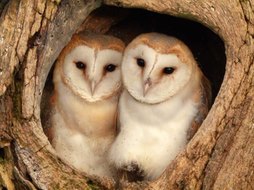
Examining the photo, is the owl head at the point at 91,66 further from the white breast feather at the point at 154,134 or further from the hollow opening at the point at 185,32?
the hollow opening at the point at 185,32

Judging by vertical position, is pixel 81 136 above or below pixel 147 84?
below

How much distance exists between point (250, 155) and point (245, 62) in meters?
0.51

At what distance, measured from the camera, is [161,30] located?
5.49 metres

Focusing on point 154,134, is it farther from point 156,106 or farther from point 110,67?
point 110,67

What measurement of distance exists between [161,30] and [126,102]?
882 mm

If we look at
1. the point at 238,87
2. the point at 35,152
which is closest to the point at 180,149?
the point at 238,87

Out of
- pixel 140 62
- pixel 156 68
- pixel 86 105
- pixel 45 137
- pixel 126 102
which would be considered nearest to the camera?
pixel 45 137

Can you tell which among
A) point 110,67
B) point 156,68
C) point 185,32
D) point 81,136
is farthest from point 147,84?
point 185,32

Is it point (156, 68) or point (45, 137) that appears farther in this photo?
point (156, 68)

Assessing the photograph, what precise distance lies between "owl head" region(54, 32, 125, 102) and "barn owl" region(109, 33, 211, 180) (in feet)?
0.48

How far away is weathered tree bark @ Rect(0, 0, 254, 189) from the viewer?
4277mm

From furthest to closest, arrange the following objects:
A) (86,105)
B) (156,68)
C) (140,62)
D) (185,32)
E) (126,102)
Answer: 1. (185,32)
2. (86,105)
3. (126,102)
4. (140,62)
5. (156,68)

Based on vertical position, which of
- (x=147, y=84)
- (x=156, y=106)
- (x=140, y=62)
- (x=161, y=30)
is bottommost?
(x=156, y=106)

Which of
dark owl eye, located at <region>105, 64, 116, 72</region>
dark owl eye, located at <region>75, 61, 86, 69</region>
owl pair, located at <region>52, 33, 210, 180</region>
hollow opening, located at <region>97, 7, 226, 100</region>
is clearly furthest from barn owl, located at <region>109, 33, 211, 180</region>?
hollow opening, located at <region>97, 7, 226, 100</region>
